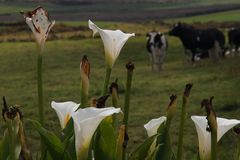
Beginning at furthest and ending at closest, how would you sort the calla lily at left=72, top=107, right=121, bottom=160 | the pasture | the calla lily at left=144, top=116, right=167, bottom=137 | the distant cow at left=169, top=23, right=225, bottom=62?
1. the distant cow at left=169, top=23, right=225, bottom=62
2. the pasture
3. the calla lily at left=144, top=116, right=167, bottom=137
4. the calla lily at left=72, top=107, right=121, bottom=160

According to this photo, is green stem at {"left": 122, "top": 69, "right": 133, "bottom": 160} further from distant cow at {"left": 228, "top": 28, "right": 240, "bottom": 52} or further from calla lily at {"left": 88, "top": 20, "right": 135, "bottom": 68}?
distant cow at {"left": 228, "top": 28, "right": 240, "bottom": 52}

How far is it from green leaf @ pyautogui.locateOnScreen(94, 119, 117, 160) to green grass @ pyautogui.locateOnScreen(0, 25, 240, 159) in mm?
5247

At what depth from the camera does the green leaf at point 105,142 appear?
209 centimetres

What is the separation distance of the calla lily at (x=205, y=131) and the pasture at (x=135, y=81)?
13.8ft

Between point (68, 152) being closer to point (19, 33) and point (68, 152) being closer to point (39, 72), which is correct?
point (39, 72)

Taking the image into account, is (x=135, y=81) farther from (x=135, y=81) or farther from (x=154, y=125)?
(x=154, y=125)

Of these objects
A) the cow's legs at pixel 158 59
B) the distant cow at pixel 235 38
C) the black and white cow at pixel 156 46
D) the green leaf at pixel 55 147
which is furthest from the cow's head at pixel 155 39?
the green leaf at pixel 55 147

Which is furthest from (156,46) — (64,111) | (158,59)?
(64,111)

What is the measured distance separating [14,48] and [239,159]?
24547 mm

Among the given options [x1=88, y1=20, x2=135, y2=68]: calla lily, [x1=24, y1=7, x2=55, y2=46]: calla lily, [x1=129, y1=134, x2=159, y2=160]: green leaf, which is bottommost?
[x1=129, y1=134, x2=159, y2=160]: green leaf

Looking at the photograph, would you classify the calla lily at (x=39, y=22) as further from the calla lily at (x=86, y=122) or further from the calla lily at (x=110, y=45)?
the calla lily at (x=86, y=122)

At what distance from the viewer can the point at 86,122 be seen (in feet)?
Answer: 5.90

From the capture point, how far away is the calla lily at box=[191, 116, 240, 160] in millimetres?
2041

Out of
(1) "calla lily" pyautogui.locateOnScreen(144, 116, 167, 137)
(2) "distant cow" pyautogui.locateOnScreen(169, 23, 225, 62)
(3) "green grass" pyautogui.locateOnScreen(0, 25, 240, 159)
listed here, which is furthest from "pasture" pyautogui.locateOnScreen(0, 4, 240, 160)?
(1) "calla lily" pyautogui.locateOnScreen(144, 116, 167, 137)
